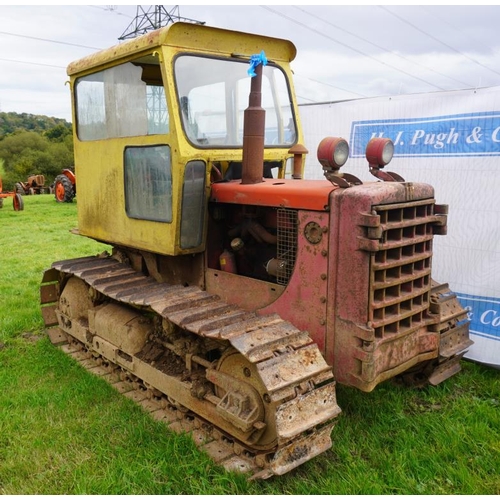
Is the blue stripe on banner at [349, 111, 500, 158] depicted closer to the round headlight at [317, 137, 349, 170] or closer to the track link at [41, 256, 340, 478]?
the round headlight at [317, 137, 349, 170]

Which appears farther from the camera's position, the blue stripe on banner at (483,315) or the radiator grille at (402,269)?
the blue stripe on banner at (483,315)

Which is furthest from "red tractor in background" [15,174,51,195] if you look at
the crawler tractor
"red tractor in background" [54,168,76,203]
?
the crawler tractor

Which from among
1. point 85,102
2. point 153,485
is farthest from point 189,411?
point 85,102

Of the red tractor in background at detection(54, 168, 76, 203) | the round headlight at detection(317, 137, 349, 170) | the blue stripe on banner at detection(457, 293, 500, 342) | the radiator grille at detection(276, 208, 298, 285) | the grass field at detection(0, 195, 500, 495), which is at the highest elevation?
the round headlight at detection(317, 137, 349, 170)

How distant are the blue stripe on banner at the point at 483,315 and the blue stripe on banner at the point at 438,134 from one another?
144cm

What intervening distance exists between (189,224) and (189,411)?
1.43 metres

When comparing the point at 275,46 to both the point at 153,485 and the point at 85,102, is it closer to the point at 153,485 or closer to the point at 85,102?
the point at 85,102

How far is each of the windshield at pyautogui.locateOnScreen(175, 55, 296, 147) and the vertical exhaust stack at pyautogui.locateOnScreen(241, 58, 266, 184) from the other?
1.18ft

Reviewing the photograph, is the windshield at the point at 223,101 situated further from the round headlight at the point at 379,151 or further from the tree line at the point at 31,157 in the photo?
the tree line at the point at 31,157

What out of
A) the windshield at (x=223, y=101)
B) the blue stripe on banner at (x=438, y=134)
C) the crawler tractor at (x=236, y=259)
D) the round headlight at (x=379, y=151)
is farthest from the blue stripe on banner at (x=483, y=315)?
the windshield at (x=223, y=101)

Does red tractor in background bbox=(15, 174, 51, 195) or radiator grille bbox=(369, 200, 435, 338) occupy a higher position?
radiator grille bbox=(369, 200, 435, 338)

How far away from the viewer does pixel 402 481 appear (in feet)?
10.8

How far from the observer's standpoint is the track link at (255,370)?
10.4ft

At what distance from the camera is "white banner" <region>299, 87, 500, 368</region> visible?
5.20 meters
